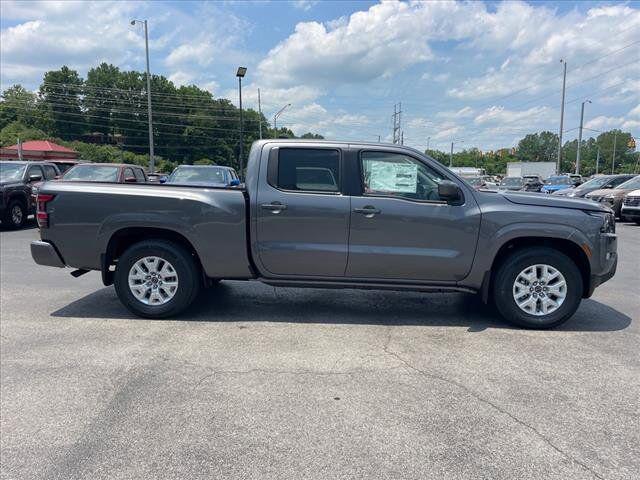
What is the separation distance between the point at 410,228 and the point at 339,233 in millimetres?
742

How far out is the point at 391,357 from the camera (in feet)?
14.1

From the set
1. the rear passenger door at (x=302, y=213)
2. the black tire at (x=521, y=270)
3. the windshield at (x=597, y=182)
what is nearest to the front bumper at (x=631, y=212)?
the windshield at (x=597, y=182)

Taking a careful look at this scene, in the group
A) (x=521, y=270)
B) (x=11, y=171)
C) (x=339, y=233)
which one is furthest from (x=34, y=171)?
(x=521, y=270)

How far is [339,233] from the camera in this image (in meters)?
5.12

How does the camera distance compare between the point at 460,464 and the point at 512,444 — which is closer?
the point at 460,464

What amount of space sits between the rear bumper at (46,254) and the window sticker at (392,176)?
11.6ft

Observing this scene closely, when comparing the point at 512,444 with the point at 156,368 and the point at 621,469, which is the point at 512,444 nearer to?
the point at 621,469

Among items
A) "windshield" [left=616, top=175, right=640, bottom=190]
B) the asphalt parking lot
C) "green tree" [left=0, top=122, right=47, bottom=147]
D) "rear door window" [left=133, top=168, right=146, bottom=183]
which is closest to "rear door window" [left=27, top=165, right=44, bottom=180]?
"rear door window" [left=133, top=168, right=146, bottom=183]

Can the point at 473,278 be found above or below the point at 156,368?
above

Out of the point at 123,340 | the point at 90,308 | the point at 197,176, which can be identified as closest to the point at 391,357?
the point at 123,340

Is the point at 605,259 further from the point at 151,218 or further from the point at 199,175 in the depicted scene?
the point at 199,175

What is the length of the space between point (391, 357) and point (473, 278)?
145 cm

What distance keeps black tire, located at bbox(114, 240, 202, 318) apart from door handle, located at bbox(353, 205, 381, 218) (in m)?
1.91

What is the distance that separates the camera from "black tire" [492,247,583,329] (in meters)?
5.04
